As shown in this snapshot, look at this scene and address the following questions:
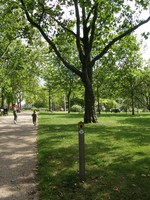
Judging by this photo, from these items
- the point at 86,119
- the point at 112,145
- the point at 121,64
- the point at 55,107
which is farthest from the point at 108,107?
the point at 112,145

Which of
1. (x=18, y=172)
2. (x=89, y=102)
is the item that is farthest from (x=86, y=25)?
(x=18, y=172)

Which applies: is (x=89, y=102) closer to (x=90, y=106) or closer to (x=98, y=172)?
(x=90, y=106)

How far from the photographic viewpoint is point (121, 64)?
42.5 metres

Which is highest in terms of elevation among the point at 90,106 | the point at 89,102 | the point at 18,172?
the point at 89,102

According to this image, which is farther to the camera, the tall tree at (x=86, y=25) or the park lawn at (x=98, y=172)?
the tall tree at (x=86, y=25)

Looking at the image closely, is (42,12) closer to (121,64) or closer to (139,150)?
(139,150)

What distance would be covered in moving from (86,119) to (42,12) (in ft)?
25.3

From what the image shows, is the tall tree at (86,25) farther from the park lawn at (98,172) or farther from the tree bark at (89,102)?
the park lawn at (98,172)

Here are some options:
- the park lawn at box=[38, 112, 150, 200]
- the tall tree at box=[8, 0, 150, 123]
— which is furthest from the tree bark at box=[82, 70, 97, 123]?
the park lawn at box=[38, 112, 150, 200]

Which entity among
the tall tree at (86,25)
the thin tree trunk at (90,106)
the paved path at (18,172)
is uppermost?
the tall tree at (86,25)

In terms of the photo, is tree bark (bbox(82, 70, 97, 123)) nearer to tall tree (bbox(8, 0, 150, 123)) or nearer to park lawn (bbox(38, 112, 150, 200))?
tall tree (bbox(8, 0, 150, 123))

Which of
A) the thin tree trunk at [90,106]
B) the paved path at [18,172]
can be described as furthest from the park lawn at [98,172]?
the thin tree trunk at [90,106]

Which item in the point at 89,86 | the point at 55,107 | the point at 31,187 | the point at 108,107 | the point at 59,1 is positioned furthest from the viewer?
the point at 55,107

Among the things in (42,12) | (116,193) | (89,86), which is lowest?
(116,193)
